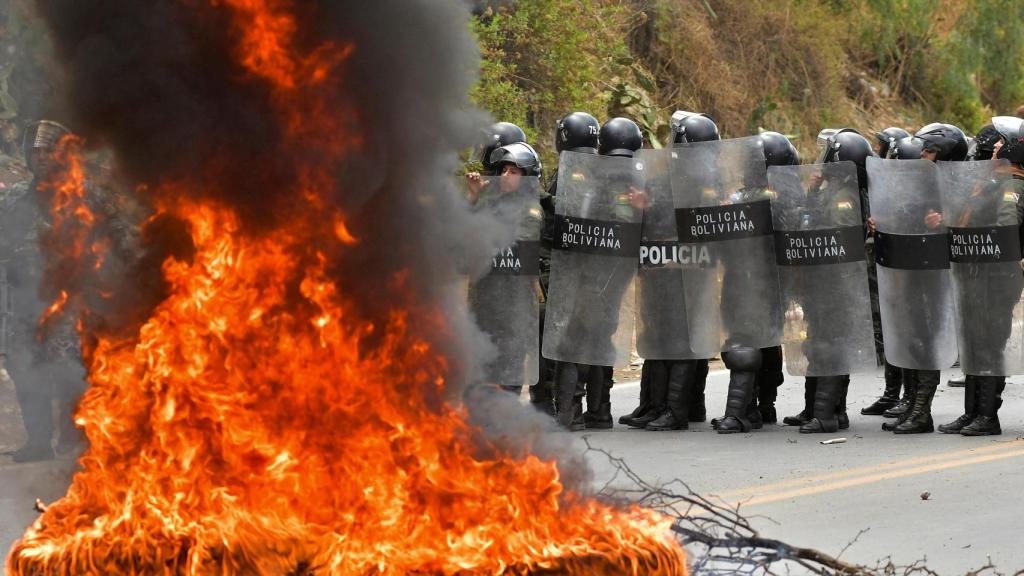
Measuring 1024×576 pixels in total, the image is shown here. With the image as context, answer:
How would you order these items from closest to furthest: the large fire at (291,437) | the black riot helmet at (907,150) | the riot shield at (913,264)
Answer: the large fire at (291,437) < the riot shield at (913,264) < the black riot helmet at (907,150)

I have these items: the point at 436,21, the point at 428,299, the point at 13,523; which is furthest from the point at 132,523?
the point at 13,523

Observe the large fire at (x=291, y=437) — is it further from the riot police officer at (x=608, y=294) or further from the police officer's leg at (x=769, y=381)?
the police officer's leg at (x=769, y=381)

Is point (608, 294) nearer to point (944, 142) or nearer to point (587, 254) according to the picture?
point (587, 254)

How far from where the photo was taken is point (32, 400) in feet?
26.8

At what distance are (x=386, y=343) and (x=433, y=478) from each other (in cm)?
47

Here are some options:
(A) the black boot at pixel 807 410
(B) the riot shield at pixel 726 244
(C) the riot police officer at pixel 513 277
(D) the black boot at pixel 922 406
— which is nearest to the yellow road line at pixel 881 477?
(D) the black boot at pixel 922 406

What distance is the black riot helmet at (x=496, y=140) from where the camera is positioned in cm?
895

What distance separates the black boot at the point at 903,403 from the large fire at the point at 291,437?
585 centimetres

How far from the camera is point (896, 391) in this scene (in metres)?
10.4

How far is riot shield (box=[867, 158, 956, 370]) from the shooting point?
9047mm

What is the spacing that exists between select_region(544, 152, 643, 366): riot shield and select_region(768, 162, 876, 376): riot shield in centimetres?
93

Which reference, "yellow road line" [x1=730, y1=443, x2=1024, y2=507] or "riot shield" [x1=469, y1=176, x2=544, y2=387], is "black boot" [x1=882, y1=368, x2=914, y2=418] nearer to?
"yellow road line" [x1=730, y1=443, x2=1024, y2=507]

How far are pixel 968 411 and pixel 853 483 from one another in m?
2.31

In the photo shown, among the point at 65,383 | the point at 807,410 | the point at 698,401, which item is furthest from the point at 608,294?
the point at 65,383
